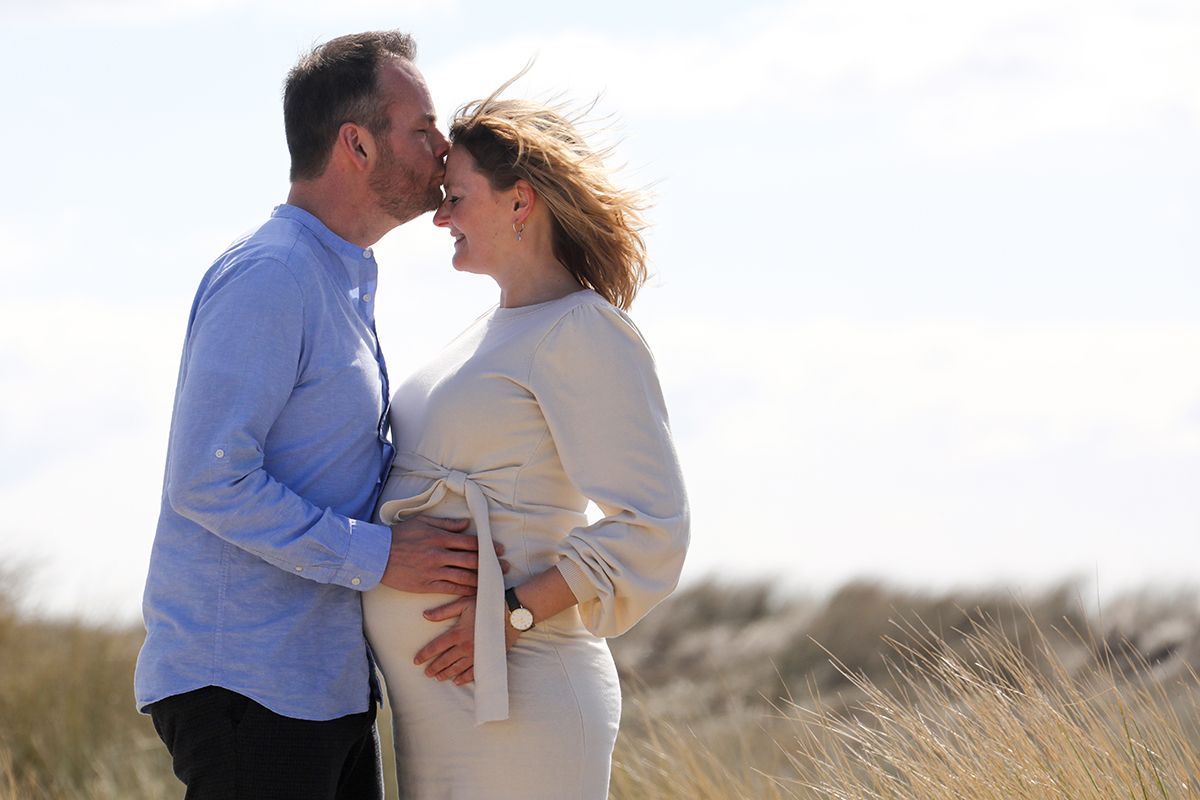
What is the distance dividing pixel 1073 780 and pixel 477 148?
2.13m

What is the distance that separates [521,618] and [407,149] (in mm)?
1153

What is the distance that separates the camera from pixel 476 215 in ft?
10.5

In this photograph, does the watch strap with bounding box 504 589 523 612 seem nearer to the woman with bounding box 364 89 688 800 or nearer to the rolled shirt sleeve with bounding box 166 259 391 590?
the woman with bounding box 364 89 688 800

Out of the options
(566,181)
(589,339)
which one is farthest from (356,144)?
(589,339)

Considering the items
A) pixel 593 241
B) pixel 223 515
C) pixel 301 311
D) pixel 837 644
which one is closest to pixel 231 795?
pixel 223 515

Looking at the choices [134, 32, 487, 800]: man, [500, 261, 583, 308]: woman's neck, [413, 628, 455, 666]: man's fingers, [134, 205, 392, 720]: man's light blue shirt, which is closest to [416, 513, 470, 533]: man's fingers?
[134, 32, 487, 800]: man

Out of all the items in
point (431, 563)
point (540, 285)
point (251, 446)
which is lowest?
point (431, 563)

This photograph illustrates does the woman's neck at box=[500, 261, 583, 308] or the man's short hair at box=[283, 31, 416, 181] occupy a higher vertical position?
the man's short hair at box=[283, 31, 416, 181]

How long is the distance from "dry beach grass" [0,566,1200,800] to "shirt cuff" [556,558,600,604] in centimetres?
101

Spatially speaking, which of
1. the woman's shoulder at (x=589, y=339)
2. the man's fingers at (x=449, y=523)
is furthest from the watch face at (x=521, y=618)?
the woman's shoulder at (x=589, y=339)

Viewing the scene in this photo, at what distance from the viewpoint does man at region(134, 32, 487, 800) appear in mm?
2771

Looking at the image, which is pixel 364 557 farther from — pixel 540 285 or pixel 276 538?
pixel 540 285

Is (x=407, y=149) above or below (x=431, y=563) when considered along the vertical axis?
above

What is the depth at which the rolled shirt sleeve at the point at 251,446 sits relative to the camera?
2.74 metres
